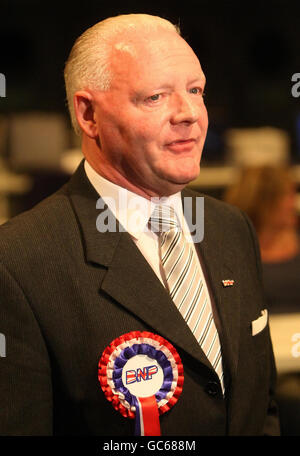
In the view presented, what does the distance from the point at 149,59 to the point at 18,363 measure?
0.60 metres

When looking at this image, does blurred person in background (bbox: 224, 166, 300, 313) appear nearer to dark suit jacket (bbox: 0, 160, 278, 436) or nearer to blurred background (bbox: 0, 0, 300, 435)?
dark suit jacket (bbox: 0, 160, 278, 436)

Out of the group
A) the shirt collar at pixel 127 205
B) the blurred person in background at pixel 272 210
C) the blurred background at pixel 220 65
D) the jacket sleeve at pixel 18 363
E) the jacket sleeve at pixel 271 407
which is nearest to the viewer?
the jacket sleeve at pixel 18 363

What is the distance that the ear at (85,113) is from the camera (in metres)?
1.21

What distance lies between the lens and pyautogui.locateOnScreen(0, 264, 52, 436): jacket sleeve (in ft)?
3.69

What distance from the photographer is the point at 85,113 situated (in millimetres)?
1224

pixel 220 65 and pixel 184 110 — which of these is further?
pixel 220 65

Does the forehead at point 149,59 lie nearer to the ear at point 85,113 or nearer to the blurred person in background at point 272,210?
the ear at point 85,113

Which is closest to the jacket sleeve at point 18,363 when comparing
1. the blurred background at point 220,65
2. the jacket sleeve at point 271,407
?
the jacket sleeve at point 271,407

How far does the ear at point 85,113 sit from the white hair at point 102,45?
0.02 m

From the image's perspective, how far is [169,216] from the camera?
1.27m

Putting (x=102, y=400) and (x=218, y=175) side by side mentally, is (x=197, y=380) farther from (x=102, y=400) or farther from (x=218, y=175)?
(x=218, y=175)

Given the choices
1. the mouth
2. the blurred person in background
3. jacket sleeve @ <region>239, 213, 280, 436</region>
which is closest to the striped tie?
the mouth

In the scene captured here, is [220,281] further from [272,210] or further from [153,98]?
[272,210]

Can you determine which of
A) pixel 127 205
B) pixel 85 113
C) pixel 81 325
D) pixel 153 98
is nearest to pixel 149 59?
pixel 153 98
